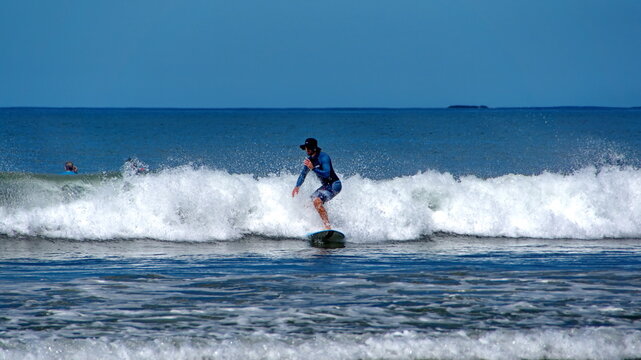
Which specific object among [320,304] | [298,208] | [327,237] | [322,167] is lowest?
[320,304]

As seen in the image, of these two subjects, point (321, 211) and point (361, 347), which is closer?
point (361, 347)

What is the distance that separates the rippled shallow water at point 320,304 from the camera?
7.36 m

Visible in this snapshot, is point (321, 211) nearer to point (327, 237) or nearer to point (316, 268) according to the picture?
point (327, 237)

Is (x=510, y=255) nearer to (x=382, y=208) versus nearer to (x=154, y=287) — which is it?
(x=382, y=208)

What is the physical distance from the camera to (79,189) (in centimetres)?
1686

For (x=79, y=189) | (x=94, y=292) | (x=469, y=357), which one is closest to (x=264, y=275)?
(x=94, y=292)

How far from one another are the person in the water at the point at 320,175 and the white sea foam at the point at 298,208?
880 mm

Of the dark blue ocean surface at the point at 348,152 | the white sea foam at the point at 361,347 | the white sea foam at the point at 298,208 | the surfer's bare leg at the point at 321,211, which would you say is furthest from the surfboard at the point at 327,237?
the dark blue ocean surface at the point at 348,152

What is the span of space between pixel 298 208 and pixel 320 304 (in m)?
7.42

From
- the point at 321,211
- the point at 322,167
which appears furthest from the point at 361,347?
the point at 322,167

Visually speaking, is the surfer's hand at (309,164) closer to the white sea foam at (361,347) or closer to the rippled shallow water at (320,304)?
the rippled shallow water at (320,304)

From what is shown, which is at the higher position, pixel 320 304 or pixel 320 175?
pixel 320 175

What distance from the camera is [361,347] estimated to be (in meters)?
7.36

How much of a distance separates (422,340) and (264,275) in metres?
3.72
